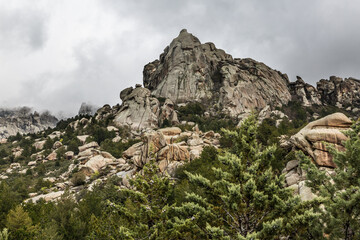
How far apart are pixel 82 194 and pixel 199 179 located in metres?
28.3

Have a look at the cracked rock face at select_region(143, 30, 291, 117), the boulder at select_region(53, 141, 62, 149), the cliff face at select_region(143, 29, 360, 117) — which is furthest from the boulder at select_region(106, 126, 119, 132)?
the cliff face at select_region(143, 29, 360, 117)

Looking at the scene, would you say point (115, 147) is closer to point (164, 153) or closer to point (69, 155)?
point (69, 155)

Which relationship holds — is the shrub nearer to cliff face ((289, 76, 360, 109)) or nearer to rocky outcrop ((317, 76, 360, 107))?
cliff face ((289, 76, 360, 109))

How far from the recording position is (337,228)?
927 centimetres

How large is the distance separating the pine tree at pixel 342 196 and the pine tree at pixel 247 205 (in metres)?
0.91

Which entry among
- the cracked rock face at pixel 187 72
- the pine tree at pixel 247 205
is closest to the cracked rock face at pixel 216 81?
the cracked rock face at pixel 187 72

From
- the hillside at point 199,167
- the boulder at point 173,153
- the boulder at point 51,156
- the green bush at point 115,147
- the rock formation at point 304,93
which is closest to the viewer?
the hillside at point 199,167

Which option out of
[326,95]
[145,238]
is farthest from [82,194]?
[326,95]

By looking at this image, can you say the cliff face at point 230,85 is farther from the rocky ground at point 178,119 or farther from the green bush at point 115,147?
the green bush at point 115,147

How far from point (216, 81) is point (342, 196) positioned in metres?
108

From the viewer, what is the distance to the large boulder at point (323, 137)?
64.4 feet

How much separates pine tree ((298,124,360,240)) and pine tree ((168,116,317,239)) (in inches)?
36.0

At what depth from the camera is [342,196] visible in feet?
31.1

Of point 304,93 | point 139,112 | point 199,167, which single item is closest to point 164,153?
point 199,167
